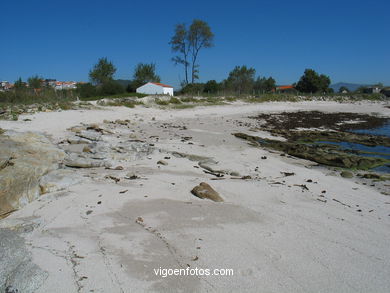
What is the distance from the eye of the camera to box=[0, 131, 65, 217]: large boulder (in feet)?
10.9

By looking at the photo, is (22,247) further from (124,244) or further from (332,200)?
(332,200)

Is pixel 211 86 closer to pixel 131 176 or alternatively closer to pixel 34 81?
pixel 34 81

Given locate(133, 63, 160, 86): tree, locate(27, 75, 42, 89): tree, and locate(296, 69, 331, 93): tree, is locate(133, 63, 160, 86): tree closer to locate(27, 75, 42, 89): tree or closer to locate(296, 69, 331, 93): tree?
locate(27, 75, 42, 89): tree

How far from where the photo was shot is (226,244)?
9.18 ft

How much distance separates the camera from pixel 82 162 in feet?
16.6

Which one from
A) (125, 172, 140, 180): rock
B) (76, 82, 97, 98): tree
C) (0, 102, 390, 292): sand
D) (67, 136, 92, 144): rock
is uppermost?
(76, 82, 97, 98): tree

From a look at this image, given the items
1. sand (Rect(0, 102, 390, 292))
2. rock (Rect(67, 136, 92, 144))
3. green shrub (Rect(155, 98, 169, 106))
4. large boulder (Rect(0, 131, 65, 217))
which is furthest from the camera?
green shrub (Rect(155, 98, 169, 106))

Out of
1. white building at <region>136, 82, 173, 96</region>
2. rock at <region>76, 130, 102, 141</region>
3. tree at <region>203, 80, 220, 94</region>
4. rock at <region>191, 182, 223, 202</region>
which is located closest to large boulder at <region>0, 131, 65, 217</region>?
rock at <region>191, 182, 223, 202</region>

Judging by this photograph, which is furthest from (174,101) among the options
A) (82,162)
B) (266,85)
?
(266,85)

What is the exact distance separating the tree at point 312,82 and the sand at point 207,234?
52.4 meters

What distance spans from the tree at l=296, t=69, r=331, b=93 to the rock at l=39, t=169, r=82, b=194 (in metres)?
54.6

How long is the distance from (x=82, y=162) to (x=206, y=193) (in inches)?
98.5

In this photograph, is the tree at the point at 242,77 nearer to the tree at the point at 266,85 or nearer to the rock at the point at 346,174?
the tree at the point at 266,85

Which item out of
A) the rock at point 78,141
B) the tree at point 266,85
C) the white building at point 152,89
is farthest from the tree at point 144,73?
the rock at point 78,141
